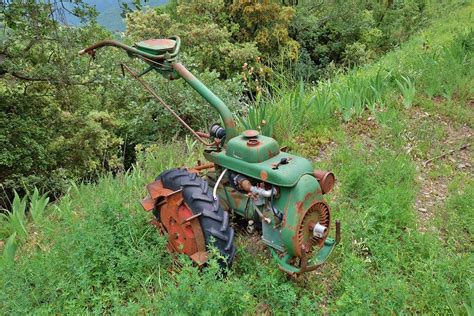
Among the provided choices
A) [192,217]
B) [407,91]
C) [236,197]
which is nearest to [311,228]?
[236,197]

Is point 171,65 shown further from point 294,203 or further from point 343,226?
point 343,226

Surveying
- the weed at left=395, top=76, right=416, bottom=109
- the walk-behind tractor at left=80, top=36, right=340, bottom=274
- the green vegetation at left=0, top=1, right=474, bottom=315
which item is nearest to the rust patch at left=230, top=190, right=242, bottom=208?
the walk-behind tractor at left=80, top=36, right=340, bottom=274

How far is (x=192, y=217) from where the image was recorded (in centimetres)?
242

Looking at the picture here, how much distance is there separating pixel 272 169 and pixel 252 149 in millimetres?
187

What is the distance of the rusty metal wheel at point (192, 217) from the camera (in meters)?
2.43

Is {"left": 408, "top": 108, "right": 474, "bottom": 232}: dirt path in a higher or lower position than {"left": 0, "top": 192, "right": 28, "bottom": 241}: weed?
lower

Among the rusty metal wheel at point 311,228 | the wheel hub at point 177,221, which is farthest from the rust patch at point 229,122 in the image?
the rusty metal wheel at point 311,228

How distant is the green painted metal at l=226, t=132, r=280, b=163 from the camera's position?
95.9 inches

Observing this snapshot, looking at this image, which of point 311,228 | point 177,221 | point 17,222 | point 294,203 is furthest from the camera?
point 17,222

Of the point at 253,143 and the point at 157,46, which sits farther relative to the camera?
the point at 157,46

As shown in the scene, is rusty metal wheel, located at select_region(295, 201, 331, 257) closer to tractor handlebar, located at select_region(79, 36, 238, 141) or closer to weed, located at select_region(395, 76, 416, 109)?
tractor handlebar, located at select_region(79, 36, 238, 141)

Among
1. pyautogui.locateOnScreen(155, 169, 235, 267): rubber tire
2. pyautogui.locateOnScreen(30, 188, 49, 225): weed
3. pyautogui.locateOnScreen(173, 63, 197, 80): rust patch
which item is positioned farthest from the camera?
pyautogui.locateOnScreen(30, 188, 49, 225): weed

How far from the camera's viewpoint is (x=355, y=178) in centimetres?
341

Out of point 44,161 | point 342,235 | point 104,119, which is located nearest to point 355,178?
point 342,235
